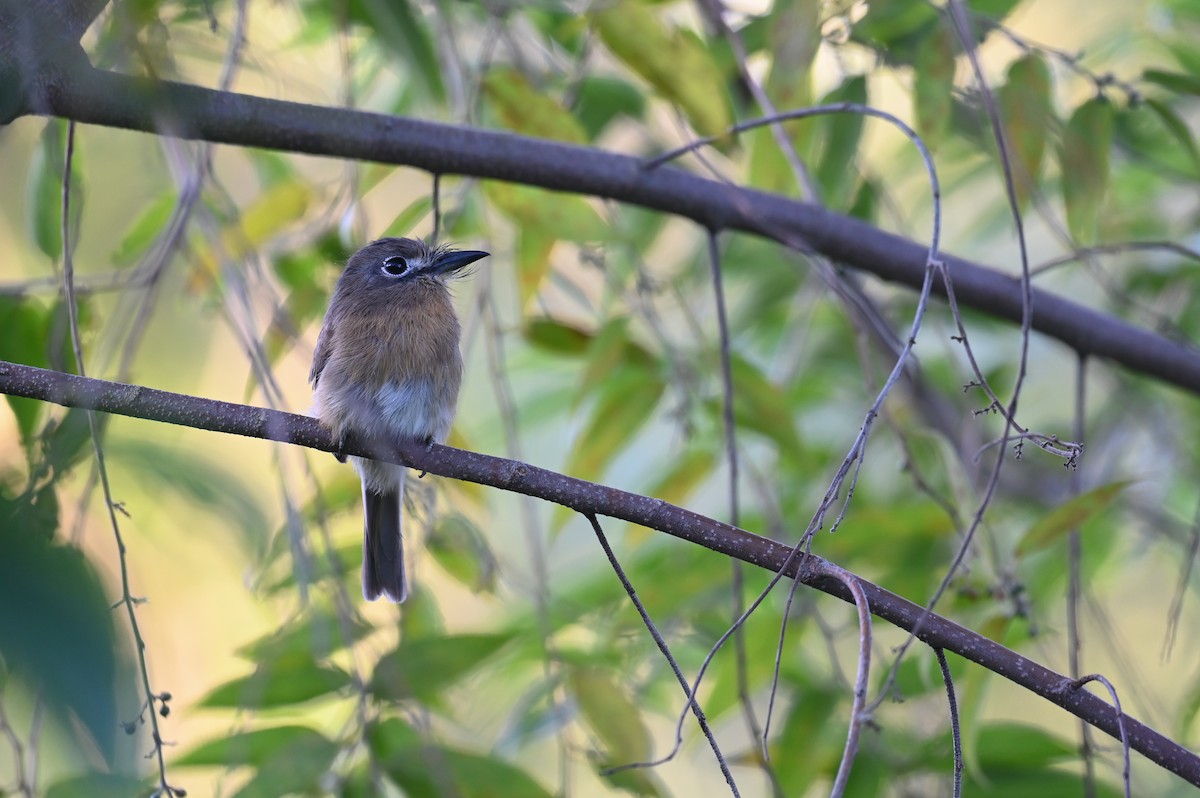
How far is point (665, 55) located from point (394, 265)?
1.19m

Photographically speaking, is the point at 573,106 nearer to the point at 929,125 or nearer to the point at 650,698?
the point at 929,125

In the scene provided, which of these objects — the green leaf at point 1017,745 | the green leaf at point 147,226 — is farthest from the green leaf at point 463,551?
the green leaf at point 147,226

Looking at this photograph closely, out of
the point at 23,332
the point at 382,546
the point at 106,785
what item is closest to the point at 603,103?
the point at 382,546

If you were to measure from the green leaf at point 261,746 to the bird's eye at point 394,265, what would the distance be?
1480 mm

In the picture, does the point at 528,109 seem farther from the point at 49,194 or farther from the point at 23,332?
the point at 23,332

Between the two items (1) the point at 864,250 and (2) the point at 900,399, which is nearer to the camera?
(1) the point at 864,250

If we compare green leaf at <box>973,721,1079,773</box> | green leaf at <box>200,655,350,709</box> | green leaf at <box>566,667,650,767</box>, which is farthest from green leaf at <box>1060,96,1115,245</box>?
green leaf at <box>200,655,350,709</box>

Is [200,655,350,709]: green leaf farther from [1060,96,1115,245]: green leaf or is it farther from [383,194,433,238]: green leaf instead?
[1060,96,1115,245]: green leaf

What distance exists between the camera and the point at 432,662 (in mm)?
3035

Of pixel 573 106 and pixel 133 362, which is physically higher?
pixel 573 106

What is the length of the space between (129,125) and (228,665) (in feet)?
7.41

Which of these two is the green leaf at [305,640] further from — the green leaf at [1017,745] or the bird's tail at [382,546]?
the green leaf at [1017,745]

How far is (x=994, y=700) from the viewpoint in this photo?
609 cm

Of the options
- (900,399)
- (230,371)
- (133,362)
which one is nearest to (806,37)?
(133,362)
